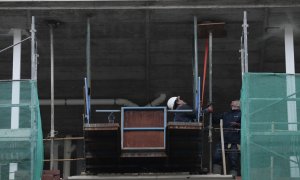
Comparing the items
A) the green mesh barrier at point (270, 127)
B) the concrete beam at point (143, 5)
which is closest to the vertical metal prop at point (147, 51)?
the concrete beam at point (143, 5)

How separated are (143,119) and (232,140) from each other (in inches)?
105

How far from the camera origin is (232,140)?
542 inches

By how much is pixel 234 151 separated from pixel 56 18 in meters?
5.12

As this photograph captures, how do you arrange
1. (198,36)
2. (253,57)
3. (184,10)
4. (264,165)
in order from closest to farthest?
(264,165) → (184,10) → (198,36) → (253,57)

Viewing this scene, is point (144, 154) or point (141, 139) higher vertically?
point (141, 139)

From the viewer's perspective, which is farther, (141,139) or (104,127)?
(141,139)

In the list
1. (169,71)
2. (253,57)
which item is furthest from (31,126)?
(253,57)

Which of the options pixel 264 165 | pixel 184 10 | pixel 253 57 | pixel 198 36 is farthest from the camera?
pixel 253 57

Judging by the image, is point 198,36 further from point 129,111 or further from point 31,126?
point 31,126

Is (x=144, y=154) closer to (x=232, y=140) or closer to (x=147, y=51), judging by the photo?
(x=232, y=140)

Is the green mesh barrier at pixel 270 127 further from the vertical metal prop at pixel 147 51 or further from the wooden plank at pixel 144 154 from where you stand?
the vertical metal prop at pixel 147 51

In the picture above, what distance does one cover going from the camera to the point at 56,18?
13789 mm

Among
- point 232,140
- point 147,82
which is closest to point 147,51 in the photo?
point 147,82

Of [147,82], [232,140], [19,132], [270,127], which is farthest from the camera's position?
[147,82]
